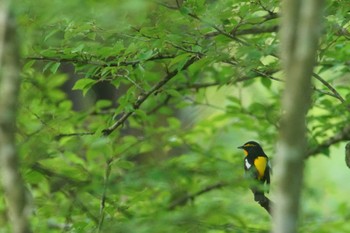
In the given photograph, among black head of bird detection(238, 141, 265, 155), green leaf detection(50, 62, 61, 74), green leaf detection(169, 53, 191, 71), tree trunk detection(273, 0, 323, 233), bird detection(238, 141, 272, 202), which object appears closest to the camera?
tree trunk detection(273, 0, 323, 233)

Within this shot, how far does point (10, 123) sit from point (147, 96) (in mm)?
3126

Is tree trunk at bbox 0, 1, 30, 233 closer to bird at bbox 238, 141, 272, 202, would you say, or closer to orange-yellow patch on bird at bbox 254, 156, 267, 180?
bird at bbox 238, 141, 272, 202

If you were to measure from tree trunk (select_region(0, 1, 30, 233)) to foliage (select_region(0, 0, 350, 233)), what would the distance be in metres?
0.81

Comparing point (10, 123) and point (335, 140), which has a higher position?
point (335, 140)

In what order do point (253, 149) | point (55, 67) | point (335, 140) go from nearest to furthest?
point (55, 67) < point (253, 149) < point (335, 140)

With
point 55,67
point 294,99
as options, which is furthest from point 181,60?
point 294,99

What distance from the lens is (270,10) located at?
548 centimetres

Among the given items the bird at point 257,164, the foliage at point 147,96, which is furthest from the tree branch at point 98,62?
the bird at point 257,164

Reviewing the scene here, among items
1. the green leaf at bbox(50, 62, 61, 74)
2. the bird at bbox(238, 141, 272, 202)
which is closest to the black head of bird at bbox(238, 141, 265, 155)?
the bird at bbox(238, 141, 272, 202)

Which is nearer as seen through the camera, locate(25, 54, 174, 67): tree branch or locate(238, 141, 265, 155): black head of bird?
locate(25, 54, 174, 67): tree branch

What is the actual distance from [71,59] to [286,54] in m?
3.04

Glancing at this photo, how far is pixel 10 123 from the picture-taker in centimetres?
297

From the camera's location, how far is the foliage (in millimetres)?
4137

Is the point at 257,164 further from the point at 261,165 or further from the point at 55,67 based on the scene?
the point at 55,67
